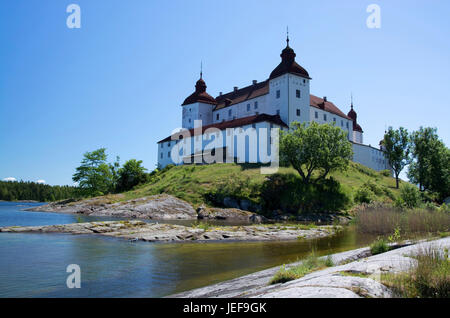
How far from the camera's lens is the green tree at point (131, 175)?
210ft

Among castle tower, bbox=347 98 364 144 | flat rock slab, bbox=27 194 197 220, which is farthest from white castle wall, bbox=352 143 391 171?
flat rock slab, bbox=27 194 197 220

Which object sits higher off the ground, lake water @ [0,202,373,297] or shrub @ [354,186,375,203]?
shrub @ [354,186,375,203]

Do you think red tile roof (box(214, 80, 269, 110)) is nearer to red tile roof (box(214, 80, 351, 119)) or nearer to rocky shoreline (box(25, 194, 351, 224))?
red tile roof (box(214, 80, 351, 119))

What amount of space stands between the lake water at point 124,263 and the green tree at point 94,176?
165 feet

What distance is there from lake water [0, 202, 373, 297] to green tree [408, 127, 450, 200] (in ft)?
156

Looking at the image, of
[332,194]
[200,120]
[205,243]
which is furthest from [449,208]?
[200,120]

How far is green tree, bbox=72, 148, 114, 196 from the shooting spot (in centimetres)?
6611

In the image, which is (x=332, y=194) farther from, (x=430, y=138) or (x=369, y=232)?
(x=430, y=138)

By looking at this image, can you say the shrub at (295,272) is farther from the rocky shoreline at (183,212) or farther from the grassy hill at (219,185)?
the grassy hill at (219,185)

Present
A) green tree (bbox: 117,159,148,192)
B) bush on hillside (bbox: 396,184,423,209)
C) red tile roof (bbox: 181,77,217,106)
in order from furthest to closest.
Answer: red tile roof (bbox: 181,77,217,106)
green tree (bbox: 117,159,148,192)
bush on hillside (bbox: 396,184,423,209)

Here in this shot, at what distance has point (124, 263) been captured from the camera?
11453 mm

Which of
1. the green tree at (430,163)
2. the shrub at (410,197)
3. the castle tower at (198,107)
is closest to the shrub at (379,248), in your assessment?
the shrub at (410,197)

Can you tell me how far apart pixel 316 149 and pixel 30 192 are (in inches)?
5096

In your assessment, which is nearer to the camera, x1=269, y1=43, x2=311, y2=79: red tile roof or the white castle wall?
x1=269, y1=43, x2=311, y2=79: red tile roof
